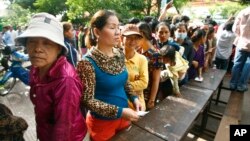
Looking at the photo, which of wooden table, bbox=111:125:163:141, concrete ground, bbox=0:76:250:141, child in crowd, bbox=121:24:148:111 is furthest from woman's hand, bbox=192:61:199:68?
wooden table, bbox=111:125:163:141

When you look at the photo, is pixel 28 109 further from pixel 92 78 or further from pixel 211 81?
pixel 211 81

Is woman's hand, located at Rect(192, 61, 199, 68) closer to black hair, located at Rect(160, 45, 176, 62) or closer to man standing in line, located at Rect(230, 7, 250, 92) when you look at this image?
man standing in line, located at Rect(230, 7, 250, 92)

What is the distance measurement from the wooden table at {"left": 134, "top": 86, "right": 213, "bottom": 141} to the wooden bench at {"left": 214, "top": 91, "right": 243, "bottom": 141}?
0.42m

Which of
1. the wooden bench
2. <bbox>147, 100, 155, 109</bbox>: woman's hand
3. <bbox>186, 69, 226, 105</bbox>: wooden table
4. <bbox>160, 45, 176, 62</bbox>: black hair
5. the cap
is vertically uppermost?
the cap

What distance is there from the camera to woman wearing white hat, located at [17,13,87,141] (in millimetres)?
1155

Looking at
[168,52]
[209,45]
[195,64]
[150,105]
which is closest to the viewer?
[150,105]

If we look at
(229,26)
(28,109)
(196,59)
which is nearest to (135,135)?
(196,59)

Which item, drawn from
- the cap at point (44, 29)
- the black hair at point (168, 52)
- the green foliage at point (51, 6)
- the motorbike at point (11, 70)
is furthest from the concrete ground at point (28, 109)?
the green foliage at point (51, 6)

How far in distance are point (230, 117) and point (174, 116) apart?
1.42m

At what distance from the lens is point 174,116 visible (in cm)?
228

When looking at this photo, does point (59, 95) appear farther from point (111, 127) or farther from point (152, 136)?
point (152, 136)

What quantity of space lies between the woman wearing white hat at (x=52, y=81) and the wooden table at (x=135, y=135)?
588mm

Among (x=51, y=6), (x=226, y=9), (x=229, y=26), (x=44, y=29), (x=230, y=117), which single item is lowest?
(x=230, y=117)

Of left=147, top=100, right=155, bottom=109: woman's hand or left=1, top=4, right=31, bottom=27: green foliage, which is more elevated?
left=1, top=4, right=31, bottom=27: green foliage
